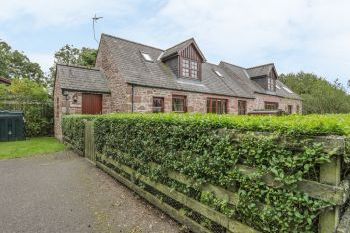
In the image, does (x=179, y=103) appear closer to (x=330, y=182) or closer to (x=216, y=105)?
(x=216, y=105)

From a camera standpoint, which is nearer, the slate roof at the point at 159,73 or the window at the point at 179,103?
the slate roof at the point at 159,73

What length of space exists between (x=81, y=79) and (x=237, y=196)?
14365mm

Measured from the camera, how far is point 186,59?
18188mm

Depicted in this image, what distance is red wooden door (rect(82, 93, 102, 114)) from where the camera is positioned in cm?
1490

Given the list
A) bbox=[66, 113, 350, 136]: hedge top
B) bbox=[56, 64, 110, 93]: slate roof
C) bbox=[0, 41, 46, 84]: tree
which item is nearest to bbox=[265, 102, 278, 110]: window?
bbox=[56, 64, 110, 93]: slate roof

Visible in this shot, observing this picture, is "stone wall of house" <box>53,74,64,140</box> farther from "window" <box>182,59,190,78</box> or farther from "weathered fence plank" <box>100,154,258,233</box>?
"weathered fence plank" <box>100,154,258,233</box>

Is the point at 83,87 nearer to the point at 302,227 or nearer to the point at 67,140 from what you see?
the point at 67,140

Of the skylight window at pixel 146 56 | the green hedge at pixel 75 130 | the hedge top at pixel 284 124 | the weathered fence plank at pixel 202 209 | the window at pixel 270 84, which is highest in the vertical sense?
the skylight window at pixel 146 56

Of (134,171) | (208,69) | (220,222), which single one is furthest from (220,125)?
(208,69)

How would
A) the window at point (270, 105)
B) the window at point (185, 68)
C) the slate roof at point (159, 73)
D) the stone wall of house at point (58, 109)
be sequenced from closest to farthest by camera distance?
the stone wall of house at point (58, 109) < the slate roof at point (159, 73) < the window at point (185, 68) < the window at point (270, 105)

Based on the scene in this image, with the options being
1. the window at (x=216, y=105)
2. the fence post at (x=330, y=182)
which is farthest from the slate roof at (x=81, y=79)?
the fence post at (x=330, y=182)

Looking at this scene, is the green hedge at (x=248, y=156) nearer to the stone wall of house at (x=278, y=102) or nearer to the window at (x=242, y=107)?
the window at (x=242, y=107)

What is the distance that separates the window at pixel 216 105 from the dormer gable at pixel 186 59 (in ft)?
7.22

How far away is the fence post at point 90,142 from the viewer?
8852 mm
